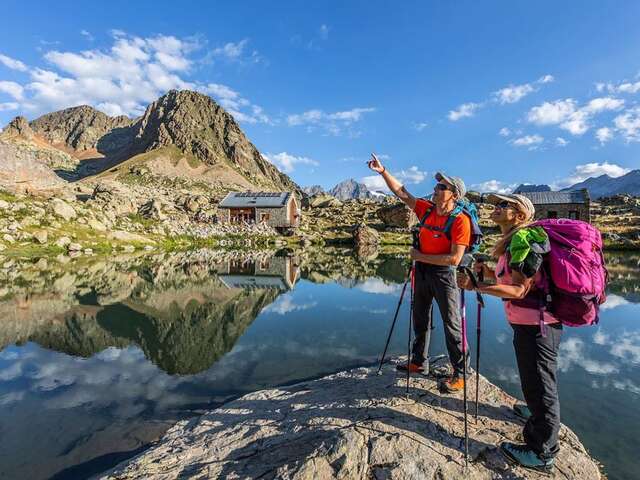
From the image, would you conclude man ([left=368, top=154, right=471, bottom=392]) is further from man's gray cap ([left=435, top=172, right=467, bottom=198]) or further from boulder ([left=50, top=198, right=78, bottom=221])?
boulder ([left=50, top=198, right=78, bottom=221])

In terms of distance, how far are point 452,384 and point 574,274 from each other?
2.99 m

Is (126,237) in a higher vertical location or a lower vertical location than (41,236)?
lower

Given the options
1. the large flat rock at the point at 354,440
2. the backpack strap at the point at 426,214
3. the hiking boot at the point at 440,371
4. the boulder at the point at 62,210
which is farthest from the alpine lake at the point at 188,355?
the boulder at the point at 62,210

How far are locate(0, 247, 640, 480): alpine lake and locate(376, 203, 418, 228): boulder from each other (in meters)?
40.9

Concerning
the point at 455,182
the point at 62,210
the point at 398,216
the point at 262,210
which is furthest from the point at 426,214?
the point at 262,210

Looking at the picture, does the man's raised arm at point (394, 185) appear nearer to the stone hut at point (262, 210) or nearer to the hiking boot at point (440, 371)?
the hiking boot at point (440, 371)

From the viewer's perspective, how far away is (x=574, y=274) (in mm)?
3531

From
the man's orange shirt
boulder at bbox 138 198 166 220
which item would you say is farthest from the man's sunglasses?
boulder at bbox 138 198 166 220

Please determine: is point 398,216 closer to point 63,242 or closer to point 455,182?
point 63,242

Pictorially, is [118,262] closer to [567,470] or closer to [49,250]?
[49,250]

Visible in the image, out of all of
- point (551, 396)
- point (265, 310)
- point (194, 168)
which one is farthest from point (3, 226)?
point (194, 168)

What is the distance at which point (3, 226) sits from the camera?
96.1 feet

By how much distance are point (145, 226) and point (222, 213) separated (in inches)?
885

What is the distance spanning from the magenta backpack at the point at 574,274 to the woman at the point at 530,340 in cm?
13
